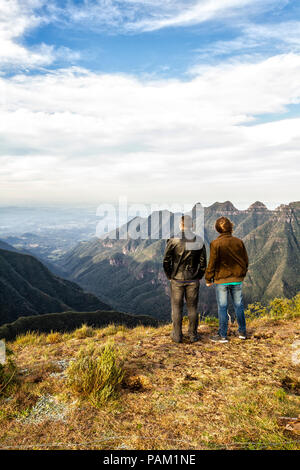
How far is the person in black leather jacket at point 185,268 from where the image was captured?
230 inches

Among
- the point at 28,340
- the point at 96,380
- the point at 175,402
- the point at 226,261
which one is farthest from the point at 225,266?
the point at 28,340

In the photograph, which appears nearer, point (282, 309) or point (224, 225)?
point (224, 225)

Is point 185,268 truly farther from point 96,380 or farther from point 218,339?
→ point 96,380

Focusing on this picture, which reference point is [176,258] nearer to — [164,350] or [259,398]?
[164,350]

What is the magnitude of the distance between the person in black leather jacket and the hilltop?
0.61 meters

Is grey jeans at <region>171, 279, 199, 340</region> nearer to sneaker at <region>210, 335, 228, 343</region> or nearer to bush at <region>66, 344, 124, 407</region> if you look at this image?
sneaker at <region>210, 335, 228, 343</region>

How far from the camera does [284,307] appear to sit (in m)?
9.16

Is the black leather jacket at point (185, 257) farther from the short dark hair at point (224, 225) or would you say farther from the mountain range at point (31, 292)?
the mountain range at point (31, 292)

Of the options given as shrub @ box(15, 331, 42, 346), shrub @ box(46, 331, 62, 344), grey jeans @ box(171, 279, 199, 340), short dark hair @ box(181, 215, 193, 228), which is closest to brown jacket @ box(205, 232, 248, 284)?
grey jeans @ box(171, 279, 199, 340)

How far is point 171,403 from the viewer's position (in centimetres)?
356

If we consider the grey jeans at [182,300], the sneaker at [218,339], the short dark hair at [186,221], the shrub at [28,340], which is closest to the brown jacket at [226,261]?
the grey jeans at [182,300]

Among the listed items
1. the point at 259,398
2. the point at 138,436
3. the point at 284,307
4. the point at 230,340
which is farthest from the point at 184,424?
the point at 284,307

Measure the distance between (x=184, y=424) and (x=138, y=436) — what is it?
2.04 ft

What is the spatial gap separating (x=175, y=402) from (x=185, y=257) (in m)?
2.96
